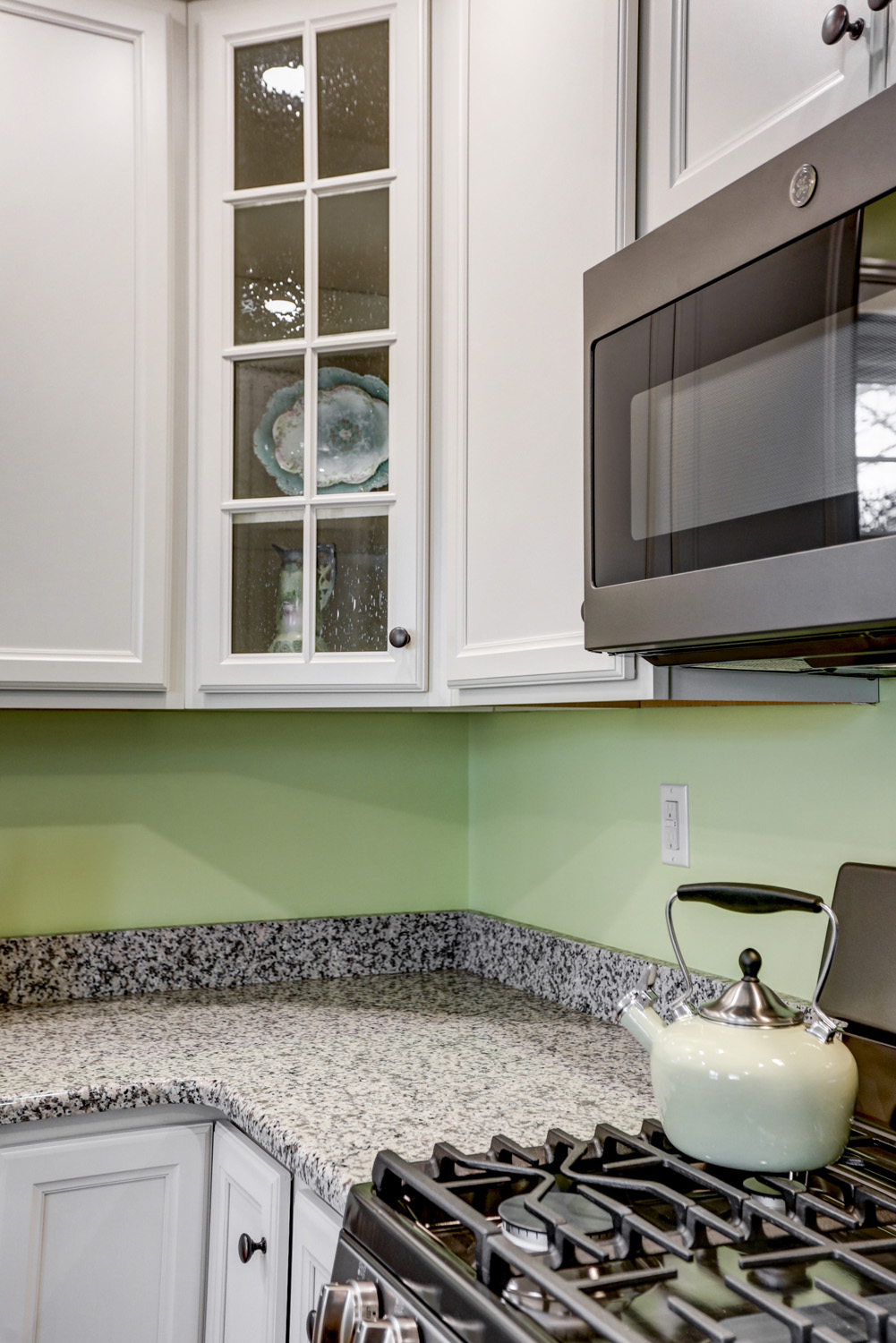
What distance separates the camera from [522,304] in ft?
4.73

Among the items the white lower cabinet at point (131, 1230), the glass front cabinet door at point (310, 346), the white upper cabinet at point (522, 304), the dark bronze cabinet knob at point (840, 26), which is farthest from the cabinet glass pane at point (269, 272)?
the white lower cabinet at point (131, 1230)

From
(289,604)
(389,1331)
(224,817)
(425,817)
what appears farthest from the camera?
(425,817)

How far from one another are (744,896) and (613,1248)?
0.39m

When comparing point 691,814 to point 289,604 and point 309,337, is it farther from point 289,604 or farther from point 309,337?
point 309,337

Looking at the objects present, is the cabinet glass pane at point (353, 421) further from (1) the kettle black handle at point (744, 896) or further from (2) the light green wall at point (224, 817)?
(1) the kettle black handle at point (744, 896)

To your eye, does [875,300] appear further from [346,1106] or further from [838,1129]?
[346,1106]

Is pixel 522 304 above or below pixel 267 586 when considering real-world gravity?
above

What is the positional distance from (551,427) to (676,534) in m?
0.41

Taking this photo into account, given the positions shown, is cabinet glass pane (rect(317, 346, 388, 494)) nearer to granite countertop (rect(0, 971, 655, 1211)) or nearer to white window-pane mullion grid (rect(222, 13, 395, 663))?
white window-pane mullion grid (rect(222, 13, 395, 663))

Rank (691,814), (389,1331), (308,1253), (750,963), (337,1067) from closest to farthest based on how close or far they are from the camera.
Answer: (389,1331) → (750,963) → (308,1253) → (337,1067) → (691,814)

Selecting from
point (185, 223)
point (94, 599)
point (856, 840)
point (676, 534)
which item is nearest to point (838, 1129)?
point (856, 840)

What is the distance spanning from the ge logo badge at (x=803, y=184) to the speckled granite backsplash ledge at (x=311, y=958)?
104cm

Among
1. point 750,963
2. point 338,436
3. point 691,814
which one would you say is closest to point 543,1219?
point 750,963

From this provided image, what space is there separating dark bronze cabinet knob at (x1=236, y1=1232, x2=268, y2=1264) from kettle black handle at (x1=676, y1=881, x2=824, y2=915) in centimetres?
59
